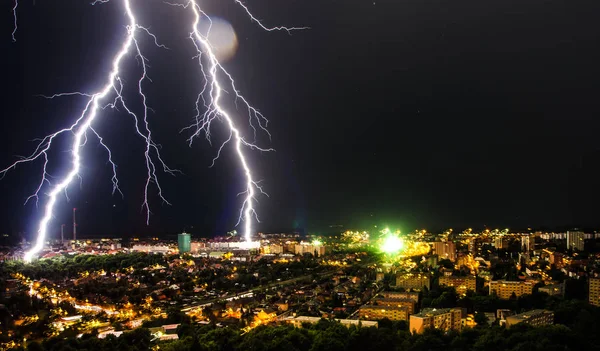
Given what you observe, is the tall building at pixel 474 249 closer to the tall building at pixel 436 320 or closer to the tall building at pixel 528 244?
the tall building at pixel 528 244

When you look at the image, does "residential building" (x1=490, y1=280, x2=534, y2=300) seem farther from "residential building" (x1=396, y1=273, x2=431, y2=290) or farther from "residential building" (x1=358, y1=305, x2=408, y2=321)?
"residential building" (x1=358, y1=305, x2=408, y2=321)

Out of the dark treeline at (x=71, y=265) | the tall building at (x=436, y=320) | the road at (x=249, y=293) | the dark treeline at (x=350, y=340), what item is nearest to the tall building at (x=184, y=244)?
the dark treeline at (x=71, y=265)

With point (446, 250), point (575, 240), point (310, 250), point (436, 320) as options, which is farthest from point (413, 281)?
point (575, 240)

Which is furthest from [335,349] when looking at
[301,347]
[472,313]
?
[472,313]

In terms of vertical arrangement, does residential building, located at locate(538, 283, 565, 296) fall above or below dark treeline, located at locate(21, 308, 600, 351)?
below

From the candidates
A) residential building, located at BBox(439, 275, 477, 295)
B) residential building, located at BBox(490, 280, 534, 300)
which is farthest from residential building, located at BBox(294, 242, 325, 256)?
residential building, located at BBox(490, 280, 534, 300)

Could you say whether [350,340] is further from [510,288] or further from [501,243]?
[501,243]

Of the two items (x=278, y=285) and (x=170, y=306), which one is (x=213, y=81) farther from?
(x=278, y=285)
